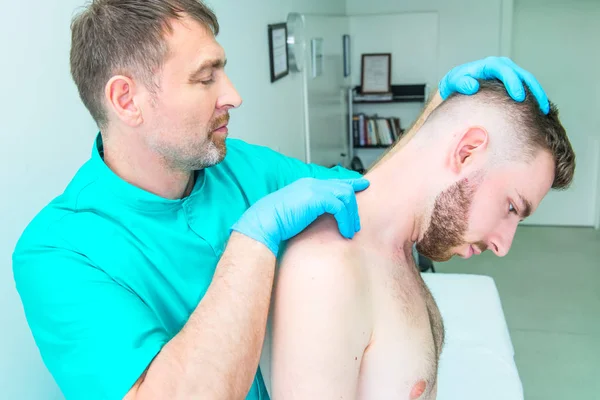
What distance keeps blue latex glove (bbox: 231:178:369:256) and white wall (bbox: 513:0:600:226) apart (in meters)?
4.03

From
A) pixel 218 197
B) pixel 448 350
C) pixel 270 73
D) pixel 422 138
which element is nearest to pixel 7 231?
pixel 218 197

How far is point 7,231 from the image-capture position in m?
1.06

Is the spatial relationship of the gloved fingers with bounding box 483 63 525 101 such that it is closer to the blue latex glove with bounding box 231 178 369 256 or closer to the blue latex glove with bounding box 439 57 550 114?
the blue latex glove with bounding box 439 57 550 114

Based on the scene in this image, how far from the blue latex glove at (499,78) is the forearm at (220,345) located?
1.81ft

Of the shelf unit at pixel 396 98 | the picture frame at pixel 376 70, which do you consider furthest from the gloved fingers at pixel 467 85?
the picture frame at pixel 376 70

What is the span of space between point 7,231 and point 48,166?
168mm

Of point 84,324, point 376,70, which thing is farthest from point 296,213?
point 376,70

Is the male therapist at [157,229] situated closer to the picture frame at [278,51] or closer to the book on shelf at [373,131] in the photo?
the picture frame at [278,51]

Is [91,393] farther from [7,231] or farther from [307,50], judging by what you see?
[307,50]

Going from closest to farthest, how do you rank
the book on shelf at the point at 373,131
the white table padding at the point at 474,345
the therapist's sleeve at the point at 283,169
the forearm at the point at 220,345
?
the forearm at the point at 220,345 → the therapist's sleeve at the point at 283,169 → the white table padding at the point at 474,345 → the book on shelf at the point at 373,131

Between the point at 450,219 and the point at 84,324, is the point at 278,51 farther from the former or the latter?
the point at 84,324

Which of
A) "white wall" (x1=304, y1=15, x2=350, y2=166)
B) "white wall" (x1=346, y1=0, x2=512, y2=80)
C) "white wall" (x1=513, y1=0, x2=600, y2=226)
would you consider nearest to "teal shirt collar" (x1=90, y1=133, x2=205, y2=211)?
"white wall" (x1=304, y1=15, x2=350, y2=166)

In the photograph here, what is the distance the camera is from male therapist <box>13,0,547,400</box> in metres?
0.88

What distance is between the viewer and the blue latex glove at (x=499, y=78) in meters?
1.06
